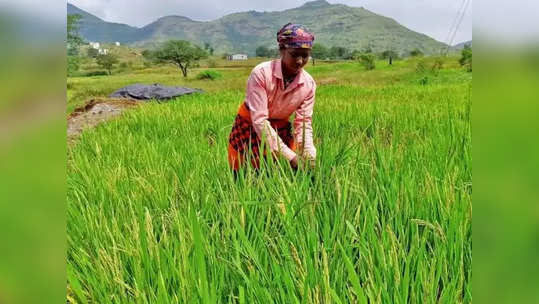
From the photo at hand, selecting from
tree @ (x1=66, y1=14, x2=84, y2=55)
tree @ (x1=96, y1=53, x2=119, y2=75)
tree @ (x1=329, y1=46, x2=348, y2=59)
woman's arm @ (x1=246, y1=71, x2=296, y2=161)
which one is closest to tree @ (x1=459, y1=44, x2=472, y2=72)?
woman's arm @ (x1=246, y1=71, x2=296, y2=161)

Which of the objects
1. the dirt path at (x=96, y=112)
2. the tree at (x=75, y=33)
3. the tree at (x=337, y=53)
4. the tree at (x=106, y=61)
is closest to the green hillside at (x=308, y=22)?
the tree at (x=337, y=53)

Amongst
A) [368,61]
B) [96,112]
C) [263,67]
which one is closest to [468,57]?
[263,67]

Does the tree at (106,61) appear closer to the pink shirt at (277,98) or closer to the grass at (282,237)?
the pink shirt at (277,98)

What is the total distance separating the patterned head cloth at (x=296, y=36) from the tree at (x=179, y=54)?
55767mm

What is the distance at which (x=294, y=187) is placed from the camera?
1.18 meters

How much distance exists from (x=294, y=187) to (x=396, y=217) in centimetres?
29

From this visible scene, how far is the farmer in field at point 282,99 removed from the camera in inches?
64.2

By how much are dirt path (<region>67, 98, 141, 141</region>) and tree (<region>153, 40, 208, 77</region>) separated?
161ft

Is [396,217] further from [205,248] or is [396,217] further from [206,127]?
[206,127]

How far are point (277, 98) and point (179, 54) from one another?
5811cm

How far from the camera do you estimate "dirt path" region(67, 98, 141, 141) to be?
6.60 metres

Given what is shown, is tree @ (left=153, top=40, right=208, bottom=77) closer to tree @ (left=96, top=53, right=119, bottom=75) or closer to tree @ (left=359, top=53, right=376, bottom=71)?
tree @ (left=96, top=53, right=119, bottom=75)

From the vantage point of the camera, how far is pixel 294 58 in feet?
5.65
